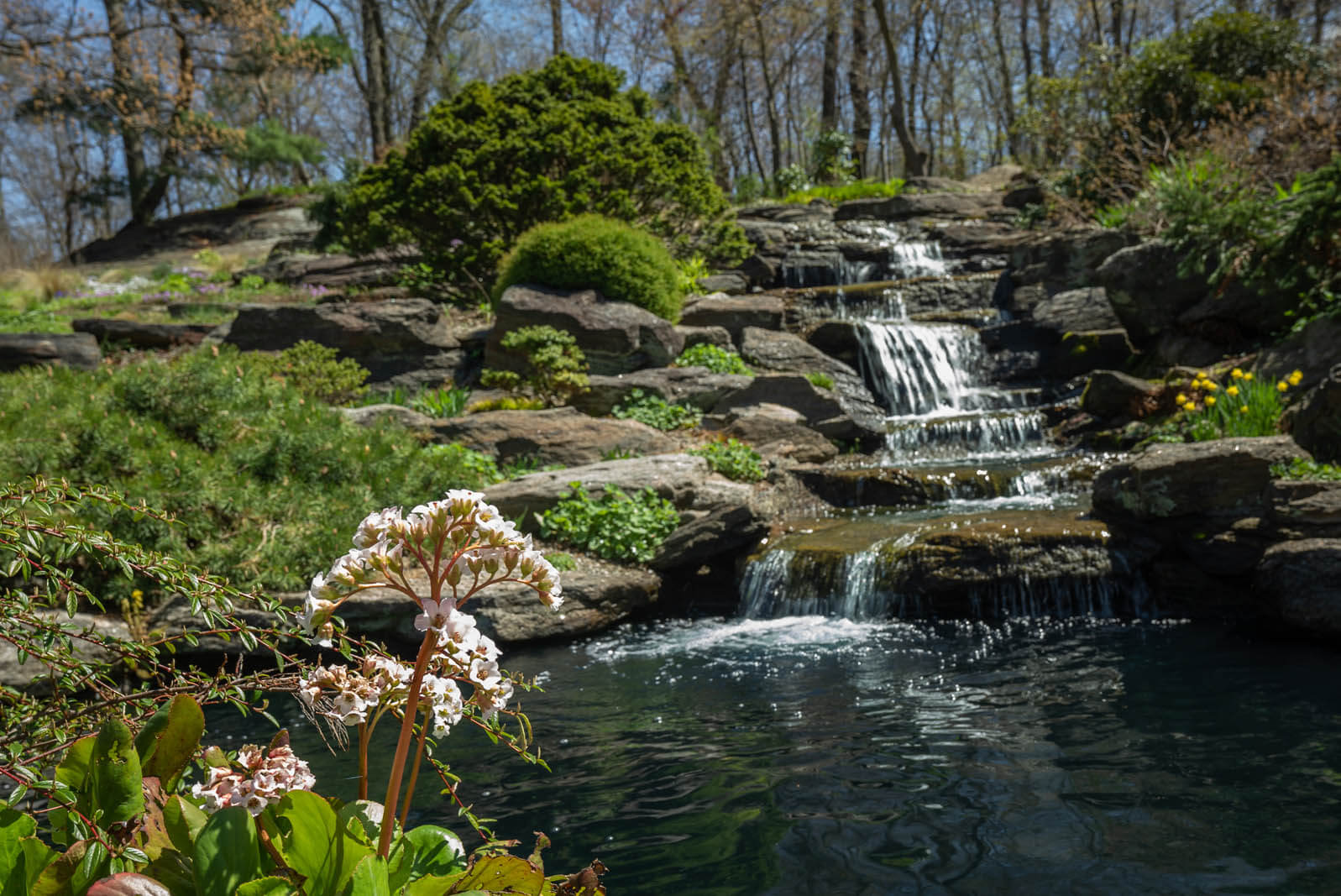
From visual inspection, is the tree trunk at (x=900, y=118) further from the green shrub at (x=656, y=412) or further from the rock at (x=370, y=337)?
the rock at (x=370, y=337)

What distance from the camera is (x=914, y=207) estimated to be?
66.1 ft

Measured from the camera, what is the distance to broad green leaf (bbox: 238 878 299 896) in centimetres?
129

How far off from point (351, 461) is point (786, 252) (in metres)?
12.1

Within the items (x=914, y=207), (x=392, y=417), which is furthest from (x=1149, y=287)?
(x=392, y=417)

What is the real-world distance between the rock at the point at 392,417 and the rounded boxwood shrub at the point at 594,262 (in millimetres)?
3213

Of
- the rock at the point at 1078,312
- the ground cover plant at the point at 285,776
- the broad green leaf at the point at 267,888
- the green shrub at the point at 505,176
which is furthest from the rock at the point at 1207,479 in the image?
the green shrub at the point at 505,176

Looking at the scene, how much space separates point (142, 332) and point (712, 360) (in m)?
8.30

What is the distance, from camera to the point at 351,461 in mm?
7980

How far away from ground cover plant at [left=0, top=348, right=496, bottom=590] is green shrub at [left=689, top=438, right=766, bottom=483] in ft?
8.05

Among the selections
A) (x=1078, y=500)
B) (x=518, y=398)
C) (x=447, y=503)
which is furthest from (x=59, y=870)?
(x=518, y=398)

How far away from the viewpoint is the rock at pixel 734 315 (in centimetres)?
1416

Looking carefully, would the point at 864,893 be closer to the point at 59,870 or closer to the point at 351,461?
the point at 59,870

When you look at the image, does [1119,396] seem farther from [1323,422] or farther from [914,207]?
[914,207]

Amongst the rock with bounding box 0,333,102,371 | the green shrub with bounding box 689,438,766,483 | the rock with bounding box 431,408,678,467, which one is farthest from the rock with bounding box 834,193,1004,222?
the rock with bounding box 0,333,102,371
